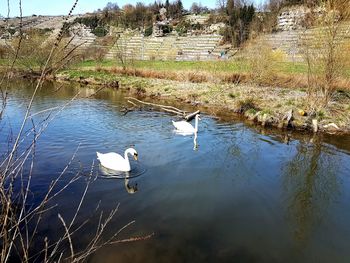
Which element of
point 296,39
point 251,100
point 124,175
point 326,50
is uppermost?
point 296,39

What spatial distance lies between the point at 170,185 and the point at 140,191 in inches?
37.5

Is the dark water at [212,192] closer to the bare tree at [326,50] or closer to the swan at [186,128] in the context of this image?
the swan at [186,128]

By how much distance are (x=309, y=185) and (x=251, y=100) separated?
1045 cm

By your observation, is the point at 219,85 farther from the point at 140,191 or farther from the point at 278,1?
the point at 278,1

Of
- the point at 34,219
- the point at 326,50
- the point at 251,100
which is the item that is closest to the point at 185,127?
the point at 251,100

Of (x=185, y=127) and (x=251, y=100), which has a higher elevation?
(x=251, y=100)

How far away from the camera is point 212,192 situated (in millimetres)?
9875

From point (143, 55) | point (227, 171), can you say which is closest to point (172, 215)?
point (227, 171)

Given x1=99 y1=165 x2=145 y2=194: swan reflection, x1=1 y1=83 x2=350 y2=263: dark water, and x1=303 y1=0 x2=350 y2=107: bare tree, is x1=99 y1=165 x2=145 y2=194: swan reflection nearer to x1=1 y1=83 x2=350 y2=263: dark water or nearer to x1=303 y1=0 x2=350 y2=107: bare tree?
x1=1 y1=83 x2=350 y2=263: dark water

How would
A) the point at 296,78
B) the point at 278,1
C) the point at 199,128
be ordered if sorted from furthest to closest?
the point at 278,1, the point at 296,78, the point at 199,128

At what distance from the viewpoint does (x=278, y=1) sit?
8162 cm

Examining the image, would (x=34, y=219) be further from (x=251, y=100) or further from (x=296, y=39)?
(x=296, y=39)

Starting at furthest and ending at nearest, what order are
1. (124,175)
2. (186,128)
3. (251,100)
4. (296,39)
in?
(296,39) → (251,100) → (186,128) → (124,175)

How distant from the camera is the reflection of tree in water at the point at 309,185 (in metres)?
8.68
